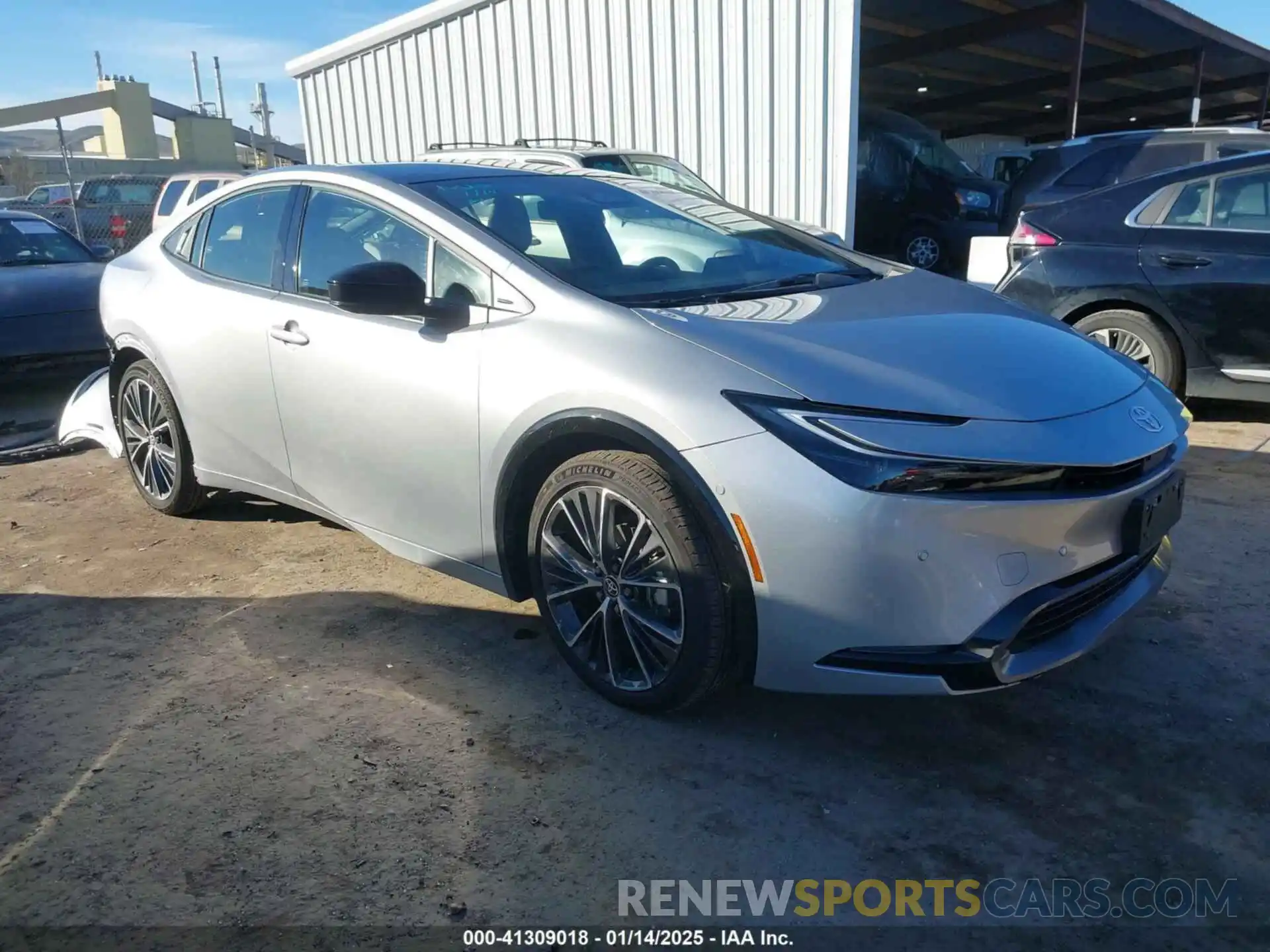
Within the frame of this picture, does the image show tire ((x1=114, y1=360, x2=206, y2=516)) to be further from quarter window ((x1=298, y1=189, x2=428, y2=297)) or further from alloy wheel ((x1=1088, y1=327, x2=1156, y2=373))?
alloy wheel ((x1=1088, y1=327, x2=1156, y2=373))

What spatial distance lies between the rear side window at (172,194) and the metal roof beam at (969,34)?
10.5 metres

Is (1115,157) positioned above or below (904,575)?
above

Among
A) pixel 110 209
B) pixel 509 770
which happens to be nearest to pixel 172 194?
pixel 110 209

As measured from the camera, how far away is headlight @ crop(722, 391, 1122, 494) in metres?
2.35

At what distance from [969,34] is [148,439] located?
13.1m

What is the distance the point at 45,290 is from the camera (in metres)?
7.29

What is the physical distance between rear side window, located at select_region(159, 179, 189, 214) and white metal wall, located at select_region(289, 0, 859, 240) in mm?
2823

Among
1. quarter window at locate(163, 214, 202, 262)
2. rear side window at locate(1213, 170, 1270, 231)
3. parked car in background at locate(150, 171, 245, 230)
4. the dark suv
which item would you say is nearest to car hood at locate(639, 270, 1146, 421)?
quarter window at locate(163, 214, 202, 262)

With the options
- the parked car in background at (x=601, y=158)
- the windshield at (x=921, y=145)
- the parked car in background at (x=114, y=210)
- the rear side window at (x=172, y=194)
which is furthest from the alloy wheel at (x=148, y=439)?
the rear side window at (x=172, y=194)

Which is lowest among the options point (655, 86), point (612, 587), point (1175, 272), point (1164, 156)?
point (612, 587)

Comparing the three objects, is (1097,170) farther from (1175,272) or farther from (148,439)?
(148,439)

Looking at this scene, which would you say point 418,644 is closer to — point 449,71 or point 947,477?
point 947,477

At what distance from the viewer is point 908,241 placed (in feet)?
41.4

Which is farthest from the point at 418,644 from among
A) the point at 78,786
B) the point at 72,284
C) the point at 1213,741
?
the point at 72,284
